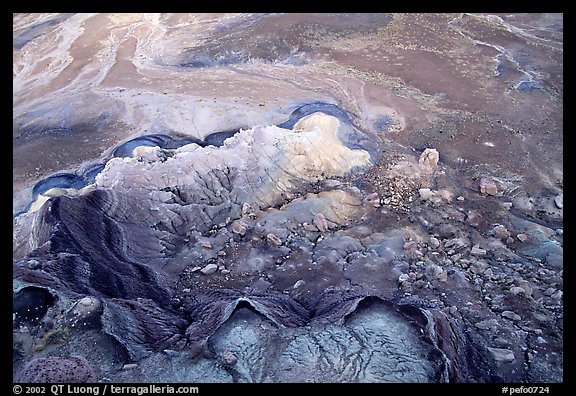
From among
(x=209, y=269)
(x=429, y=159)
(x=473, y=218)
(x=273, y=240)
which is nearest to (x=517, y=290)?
(x=473, y=218)

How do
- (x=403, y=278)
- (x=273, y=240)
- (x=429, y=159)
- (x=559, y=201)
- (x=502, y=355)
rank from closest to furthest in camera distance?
(x=502, y=355) < (x=403, y=278) < (x=273, y=240) < (x=559, y=201) < (x=429, y=159)

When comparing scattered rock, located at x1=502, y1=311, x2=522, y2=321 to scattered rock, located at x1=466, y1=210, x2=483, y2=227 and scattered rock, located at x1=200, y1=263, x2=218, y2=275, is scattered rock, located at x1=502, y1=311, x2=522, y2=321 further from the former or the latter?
scattered rock, located at x1=200, y1=263, x2=218, y2=275

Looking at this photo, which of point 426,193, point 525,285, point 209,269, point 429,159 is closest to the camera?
point 525,285

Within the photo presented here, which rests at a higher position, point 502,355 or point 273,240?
point 273,240

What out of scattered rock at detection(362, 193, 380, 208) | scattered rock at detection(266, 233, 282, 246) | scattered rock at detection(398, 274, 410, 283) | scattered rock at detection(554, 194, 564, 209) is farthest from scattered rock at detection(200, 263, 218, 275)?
scattered rock at detection(554, 194, 564, 209)

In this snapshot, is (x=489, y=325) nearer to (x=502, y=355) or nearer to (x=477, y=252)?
(x=502, y=355)

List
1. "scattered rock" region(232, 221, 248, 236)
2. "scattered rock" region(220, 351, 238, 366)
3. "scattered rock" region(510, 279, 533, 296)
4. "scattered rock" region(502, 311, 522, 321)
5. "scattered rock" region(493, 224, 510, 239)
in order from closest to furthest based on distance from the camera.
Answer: "scattered rock" region(220, 351, 238, 366)
"scattered rock" region(502, 311, 522, 321)
"scattered rock" region(510, 279, 533, 296)
"scattered rock" region(493, 224, 510, 239)
"scattered rock" region(232, 221, 248, 236)
